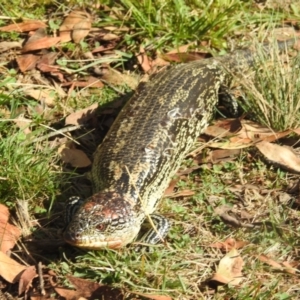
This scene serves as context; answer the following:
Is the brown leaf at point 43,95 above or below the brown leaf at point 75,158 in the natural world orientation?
above

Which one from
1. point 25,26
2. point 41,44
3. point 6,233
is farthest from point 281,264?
point 25,26

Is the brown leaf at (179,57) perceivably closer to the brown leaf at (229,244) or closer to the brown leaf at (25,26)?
the brown leaf at (25,26)

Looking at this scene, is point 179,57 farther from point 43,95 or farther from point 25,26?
point 25,26

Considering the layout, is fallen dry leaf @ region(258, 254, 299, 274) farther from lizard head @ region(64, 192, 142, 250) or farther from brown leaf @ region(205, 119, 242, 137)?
brown leaf @ region(205, 119, 242, 137)

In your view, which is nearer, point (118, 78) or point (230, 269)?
point (230, 269)

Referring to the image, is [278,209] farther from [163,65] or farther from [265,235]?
[163,65]

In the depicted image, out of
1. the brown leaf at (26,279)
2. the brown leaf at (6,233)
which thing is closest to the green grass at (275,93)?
the brown leaf at (6,233)
